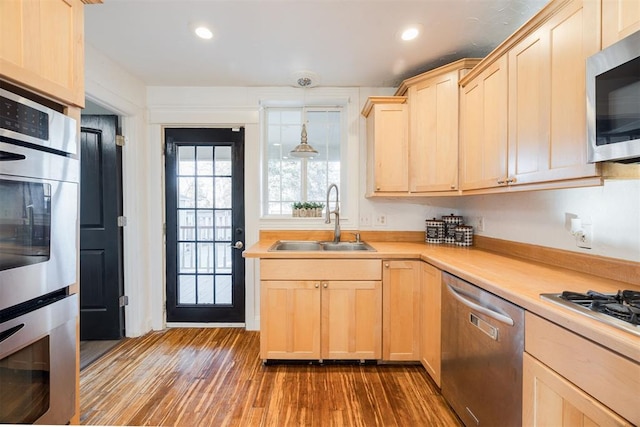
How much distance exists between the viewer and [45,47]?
1.18 m

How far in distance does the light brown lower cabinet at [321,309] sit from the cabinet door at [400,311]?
0.18ft

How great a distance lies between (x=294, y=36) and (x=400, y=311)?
7.15ft

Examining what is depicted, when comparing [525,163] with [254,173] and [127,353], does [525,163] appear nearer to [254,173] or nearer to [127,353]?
[254,173]

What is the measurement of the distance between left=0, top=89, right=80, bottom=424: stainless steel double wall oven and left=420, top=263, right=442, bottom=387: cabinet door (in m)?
2.05

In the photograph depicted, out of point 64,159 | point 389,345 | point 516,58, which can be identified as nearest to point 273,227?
point 389,345

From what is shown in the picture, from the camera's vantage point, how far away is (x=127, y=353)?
2338 mm

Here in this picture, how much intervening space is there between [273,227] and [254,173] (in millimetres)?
584

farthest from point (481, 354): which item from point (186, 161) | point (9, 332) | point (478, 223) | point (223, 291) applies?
point (186, 161)

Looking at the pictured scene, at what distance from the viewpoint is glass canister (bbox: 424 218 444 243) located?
260 cm

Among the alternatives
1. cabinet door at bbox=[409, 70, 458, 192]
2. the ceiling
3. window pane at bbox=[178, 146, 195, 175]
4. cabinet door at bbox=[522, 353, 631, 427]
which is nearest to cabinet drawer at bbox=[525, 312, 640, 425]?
cabinet door at bbox=[522, 353, 631, 427]

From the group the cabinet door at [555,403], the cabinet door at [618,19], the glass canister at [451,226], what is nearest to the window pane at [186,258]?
the glass canister at [451,226]

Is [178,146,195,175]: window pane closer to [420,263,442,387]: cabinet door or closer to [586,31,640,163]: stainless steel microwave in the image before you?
[420,263,442,387]: cabinet door

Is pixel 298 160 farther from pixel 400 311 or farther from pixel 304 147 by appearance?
pixel 400 311

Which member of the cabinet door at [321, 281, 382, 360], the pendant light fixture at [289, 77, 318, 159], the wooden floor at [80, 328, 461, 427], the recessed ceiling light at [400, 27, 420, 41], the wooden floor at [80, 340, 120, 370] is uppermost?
the recessed ceiling light at [400, 27, 420, 41]
